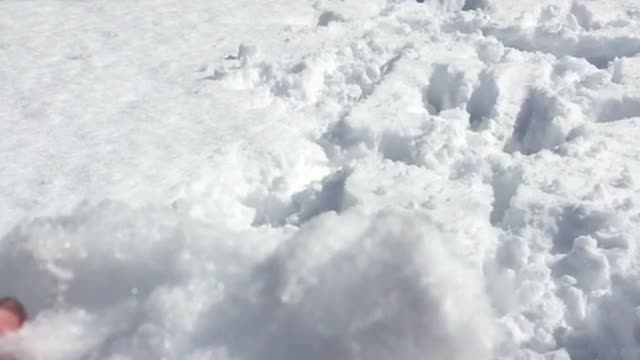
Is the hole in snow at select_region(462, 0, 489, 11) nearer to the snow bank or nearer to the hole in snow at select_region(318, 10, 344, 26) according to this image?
the hole in snow at select_region(318, 10, 344, 26)

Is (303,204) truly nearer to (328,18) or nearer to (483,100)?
(483,100)

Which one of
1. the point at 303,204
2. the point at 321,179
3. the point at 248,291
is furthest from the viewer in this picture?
the point at 321,179

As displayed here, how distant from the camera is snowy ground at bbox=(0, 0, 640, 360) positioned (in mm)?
3070

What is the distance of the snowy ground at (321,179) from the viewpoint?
307cm

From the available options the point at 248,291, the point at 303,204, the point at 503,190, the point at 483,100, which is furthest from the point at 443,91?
the point at 248,291

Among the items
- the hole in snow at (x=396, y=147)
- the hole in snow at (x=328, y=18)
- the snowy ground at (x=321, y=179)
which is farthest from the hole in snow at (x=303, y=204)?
the hole in snow at (x=328, y=18)

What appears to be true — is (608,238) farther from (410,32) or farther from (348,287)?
(410,32)

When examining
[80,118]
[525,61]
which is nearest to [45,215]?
[80,118]

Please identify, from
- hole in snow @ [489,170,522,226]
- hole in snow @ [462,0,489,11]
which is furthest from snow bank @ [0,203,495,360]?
hole in snow @ [462,0,489,11]

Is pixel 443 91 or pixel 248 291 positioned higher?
pixel 248 291

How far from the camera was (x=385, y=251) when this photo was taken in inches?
123

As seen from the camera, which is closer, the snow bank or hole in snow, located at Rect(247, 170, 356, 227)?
the snow bank

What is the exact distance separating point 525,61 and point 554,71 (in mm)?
160

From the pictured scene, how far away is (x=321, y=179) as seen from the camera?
398 cm
